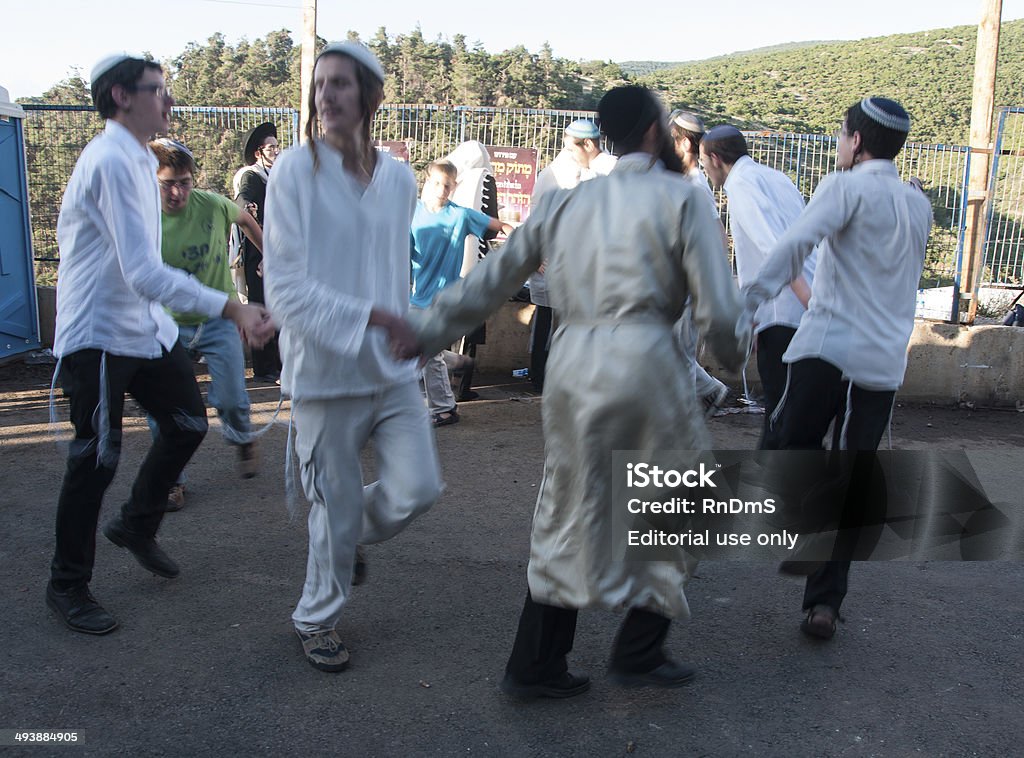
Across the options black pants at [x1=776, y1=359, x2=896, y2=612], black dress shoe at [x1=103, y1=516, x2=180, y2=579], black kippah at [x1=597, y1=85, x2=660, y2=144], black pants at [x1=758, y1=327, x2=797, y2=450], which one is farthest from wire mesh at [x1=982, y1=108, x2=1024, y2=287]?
black dress shoe at [x1=103, y1=516, x2=180, y2=579]

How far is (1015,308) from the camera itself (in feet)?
30.1

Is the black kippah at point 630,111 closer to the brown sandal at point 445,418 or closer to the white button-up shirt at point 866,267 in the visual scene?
the white button-up shirt at point 866,267

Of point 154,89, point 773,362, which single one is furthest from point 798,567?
point 154,89

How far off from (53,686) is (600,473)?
6.41 ft

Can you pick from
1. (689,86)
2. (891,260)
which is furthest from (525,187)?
(689,86)

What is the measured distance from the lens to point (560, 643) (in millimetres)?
3096

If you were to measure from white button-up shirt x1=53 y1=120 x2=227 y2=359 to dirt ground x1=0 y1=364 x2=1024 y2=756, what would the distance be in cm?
110

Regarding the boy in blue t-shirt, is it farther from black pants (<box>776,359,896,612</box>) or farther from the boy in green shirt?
black pants (<box>776,359,896,612</box>)

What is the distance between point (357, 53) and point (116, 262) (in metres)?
1.20

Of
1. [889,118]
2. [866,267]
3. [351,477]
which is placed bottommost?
[351,477]

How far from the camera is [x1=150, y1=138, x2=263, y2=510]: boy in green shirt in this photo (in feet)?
15.7

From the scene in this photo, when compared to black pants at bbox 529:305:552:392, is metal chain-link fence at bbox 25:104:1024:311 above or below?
above

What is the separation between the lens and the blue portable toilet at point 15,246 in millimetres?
8523

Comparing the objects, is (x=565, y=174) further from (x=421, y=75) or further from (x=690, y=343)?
(x=421, y=75)
